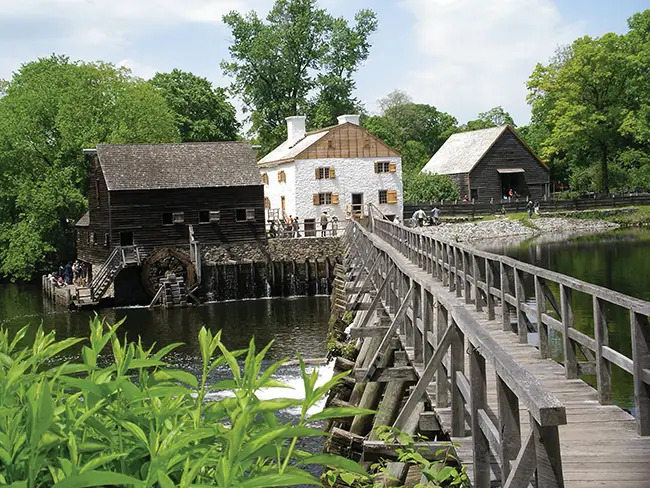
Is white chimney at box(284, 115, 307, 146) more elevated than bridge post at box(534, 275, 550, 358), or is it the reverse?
white chimney at box(284, 115, 307, 146)

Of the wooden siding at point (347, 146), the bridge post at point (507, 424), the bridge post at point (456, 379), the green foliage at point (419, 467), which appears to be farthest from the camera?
the wooden siding at point (347, 146)

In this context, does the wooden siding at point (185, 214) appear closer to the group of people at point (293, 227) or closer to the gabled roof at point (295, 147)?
the group of people at point (293, 227)

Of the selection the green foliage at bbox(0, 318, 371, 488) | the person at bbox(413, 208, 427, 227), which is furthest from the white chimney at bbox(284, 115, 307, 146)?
the green foliage at bbox(0, 318, 371, 488)

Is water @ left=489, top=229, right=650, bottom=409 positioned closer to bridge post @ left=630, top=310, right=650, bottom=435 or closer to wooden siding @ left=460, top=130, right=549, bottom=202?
bridge post @ left=630, top=310, right=650, bottom=435

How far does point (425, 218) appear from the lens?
61.6 metres

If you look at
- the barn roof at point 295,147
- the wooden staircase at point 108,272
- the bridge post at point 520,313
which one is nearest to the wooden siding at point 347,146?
the barn roof at point 295,147

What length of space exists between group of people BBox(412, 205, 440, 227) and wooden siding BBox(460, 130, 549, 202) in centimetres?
916

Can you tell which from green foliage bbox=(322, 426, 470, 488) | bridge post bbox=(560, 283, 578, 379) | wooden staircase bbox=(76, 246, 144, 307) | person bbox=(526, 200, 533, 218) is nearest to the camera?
green foliage bbox=(322, 426, 470, 488)

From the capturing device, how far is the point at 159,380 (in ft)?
9.85

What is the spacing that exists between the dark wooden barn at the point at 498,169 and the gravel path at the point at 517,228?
755 centimetres

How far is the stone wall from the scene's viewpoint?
45.9m

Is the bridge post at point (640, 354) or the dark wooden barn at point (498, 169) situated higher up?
the dark wooden barn at point (498, 169)

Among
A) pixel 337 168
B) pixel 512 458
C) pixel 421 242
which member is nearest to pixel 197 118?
pixel 337 168

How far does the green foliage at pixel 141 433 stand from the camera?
7.21ft
